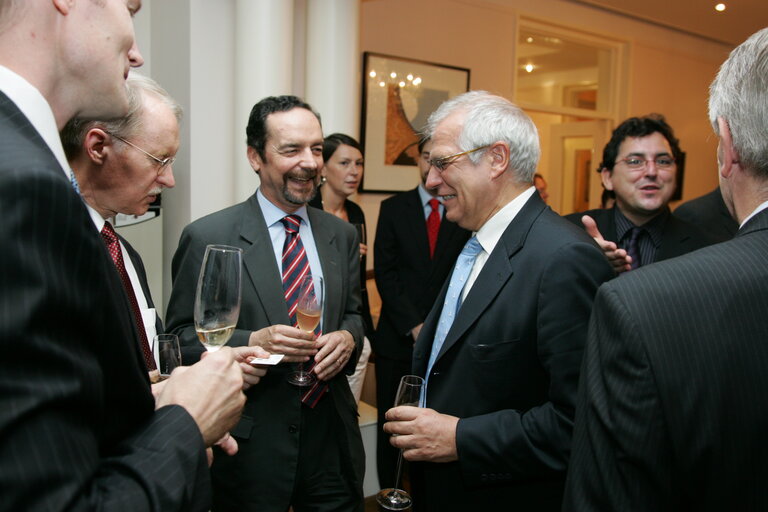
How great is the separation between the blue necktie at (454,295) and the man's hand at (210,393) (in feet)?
2.90

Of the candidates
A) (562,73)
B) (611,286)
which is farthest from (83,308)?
(562,73)

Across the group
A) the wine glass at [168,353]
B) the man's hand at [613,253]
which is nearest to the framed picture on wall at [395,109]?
the man's hand at [613,253]

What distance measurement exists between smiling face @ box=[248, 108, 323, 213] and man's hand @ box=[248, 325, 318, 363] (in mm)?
567

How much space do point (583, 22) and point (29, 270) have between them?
24.0 ft

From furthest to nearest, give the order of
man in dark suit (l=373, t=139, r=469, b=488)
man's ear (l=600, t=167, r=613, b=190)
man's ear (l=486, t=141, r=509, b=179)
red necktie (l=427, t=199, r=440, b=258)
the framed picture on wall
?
the framed picture on wall → red necktie (l=427, t=199, r=440, b=258) → man in dark suit (l=373, t=139, r=469, b=488) → man's ear (l=600, t=167, r=613, b=190) → man's ear (l=486, t=141, r=509, b=179)

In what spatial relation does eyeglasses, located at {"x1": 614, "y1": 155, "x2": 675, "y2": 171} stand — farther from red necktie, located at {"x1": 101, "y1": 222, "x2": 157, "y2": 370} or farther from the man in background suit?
red necktie, located at {"x1": 101, "y1": 222, "x2": 157, "y2": 370}

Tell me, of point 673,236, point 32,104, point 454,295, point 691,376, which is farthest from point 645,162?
point 32,104

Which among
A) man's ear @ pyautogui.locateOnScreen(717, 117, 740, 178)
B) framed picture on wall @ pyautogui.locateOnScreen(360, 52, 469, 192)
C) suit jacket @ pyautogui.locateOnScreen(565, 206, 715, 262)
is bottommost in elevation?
suit jacket @ pyautogui.locateOnScreen(565, 206, 715, 262)

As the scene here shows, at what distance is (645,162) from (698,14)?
5.78 metres

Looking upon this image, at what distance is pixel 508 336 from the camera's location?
5.26 feet

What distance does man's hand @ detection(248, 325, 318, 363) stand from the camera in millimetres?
1847

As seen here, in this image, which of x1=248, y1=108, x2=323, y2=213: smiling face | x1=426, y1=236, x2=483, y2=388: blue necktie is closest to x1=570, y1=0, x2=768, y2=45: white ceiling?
x1=248, y1=108, x2=323, y2=213: smiling face

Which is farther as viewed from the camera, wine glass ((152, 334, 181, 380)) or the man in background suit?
the man in background suit

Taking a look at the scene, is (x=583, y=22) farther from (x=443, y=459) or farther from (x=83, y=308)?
(x=83, y=308)
